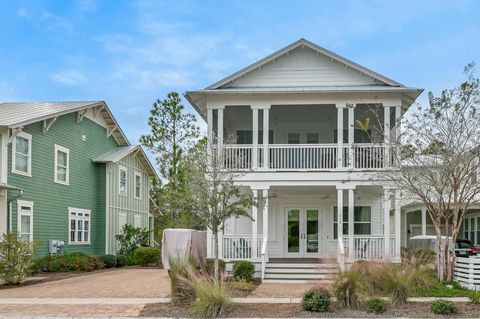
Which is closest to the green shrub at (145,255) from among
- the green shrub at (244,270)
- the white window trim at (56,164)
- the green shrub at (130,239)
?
the green shrub at (130,239)

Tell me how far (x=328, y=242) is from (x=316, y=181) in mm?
3524

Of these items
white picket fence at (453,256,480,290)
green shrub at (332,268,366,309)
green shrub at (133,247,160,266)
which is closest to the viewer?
green shrub at (332,268,366,309)

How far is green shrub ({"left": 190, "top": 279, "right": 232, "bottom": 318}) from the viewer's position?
11.3m

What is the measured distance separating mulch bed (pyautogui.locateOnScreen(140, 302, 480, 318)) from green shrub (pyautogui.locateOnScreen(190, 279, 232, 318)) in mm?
254

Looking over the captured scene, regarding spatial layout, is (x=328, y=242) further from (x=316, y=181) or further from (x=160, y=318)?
(x=160, y=318)

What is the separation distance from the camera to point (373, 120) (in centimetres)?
2242

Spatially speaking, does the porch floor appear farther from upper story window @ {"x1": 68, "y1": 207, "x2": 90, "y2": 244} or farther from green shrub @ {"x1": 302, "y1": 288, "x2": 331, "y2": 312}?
upper story window @ {"x1": 68, "y1": 207, "x2": 90, "y2": 244}

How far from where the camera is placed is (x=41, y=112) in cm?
2322

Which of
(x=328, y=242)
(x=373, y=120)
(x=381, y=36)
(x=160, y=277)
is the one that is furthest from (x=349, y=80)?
(x=160, y=277)

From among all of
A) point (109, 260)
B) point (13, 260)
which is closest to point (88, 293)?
point (13, 260)

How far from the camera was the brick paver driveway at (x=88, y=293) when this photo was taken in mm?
12219

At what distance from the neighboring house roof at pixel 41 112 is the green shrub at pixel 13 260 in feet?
13.9

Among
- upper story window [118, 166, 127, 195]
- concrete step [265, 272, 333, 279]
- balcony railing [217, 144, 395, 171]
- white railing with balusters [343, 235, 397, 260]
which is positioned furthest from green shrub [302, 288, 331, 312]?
upper story window [118, 166, 127, 195]

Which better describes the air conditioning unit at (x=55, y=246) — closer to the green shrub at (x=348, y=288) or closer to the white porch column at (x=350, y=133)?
the white porch column at (x=350, y=133)
